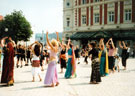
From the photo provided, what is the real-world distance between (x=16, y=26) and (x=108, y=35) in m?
29.4

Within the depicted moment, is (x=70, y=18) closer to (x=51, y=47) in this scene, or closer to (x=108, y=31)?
(x=108, y=31)

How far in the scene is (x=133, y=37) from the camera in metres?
28.4

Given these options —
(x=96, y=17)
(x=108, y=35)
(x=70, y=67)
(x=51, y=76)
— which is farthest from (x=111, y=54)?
(x=96, y=17)

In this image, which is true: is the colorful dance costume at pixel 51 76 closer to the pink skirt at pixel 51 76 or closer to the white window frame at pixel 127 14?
the pink skirt at pixel 51 76

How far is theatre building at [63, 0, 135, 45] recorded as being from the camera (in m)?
30.4

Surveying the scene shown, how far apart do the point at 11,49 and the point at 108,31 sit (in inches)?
1030

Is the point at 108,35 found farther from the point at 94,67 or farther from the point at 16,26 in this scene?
the point at 16,26

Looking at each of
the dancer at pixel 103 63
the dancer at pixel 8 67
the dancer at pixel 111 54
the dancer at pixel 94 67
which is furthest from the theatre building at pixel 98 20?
the dancer at pixel 8 67

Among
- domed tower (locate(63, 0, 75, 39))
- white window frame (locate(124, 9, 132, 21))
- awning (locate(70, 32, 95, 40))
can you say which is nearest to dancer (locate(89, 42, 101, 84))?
white window frame (locate(124, 9, 132, 21))

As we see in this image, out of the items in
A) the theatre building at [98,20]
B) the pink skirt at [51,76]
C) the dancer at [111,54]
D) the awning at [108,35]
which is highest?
the theatre building at [98,20]

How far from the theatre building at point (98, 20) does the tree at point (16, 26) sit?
1716 centimetres

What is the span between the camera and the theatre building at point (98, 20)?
1196 inches

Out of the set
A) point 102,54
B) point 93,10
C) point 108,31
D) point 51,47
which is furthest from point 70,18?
point 51,47

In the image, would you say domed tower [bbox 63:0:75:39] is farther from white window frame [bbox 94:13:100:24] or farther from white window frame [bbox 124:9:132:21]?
white window frame [bbox 124:9:132:21]
